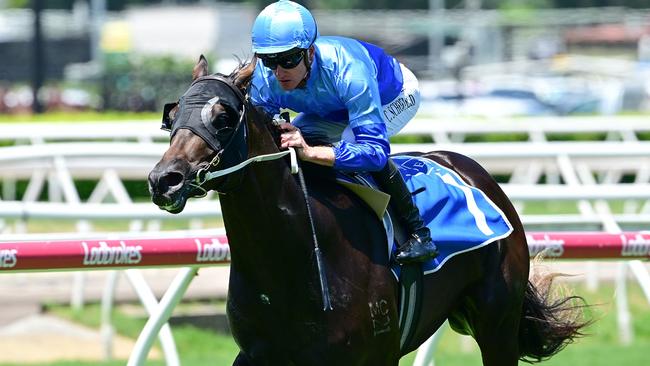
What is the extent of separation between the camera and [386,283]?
155 inches

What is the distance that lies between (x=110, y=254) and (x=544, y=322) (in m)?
1.61

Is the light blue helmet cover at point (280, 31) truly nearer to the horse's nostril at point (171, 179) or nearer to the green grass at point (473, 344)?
the horse's nostril at point (171, 179)

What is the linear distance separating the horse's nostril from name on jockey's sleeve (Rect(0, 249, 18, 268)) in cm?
116

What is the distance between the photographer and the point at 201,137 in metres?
3.43

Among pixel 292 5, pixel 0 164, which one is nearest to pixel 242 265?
pixel 292 5

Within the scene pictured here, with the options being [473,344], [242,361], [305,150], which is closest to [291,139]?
[305,150]

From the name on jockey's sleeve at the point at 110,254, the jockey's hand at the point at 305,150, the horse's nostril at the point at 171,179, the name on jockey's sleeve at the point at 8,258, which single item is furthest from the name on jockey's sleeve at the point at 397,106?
the name on jockey's sleeve at the point at 8,258

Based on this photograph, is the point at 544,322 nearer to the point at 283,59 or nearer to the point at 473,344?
the point at 283,59

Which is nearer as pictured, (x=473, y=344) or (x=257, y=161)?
(x=257, y=161)

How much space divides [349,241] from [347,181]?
0.20 metres

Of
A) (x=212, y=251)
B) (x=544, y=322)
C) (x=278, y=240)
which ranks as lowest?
(x=544, y=322)

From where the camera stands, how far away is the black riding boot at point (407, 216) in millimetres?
3996

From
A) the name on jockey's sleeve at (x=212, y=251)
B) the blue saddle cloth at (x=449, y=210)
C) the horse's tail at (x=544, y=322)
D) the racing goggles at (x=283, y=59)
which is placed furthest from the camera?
the horse's tail at (x=544, y=322)

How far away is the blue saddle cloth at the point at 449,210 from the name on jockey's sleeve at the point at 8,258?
133cm
